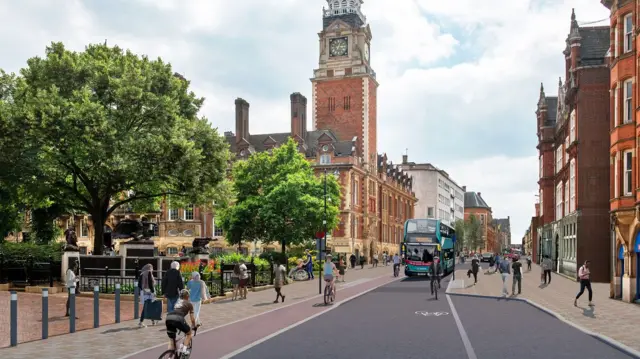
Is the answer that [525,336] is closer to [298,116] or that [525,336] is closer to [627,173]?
[627,173]

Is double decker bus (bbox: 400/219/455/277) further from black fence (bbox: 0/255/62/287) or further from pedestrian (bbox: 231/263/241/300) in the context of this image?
black fence (bbox: 0/255/62/287)

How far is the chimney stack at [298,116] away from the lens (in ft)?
289

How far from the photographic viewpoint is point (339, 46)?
90438 mm

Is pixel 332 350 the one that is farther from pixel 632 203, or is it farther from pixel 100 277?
pixel 632 203

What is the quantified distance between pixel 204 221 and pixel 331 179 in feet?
97.0

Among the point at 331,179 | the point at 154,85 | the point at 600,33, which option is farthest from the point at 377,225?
the point at 154,85

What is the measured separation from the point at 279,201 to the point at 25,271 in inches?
1072

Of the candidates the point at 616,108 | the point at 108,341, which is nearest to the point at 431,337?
the point at 108,341

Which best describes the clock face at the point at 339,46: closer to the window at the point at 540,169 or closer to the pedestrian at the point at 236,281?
the window at the point at 540,169

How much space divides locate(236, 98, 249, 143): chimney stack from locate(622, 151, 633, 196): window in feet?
211

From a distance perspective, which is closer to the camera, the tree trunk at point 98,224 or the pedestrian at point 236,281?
the pedestrian at point 236,281

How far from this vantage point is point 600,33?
4875 cm

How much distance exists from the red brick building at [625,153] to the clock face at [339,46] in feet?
200

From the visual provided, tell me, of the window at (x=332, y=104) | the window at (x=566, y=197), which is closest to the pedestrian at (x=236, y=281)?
the window at (x=566, y=197)
